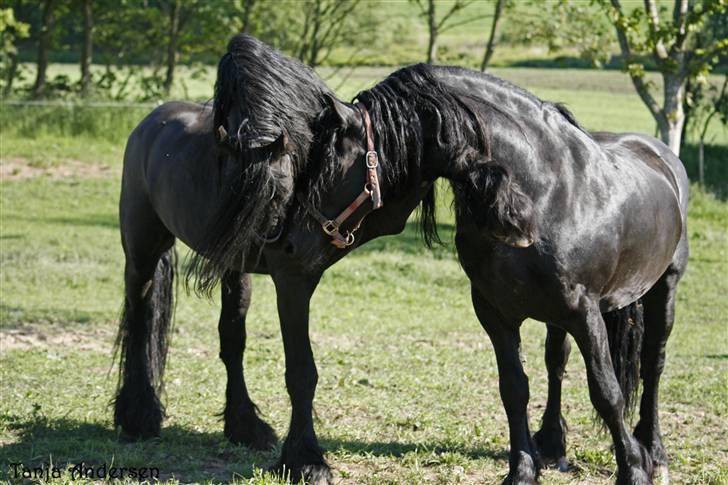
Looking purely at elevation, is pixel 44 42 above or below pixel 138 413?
below

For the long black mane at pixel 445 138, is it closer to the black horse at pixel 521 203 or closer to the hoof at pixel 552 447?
the black horse at pixel 521 203

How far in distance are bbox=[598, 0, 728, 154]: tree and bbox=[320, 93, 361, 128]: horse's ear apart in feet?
31.2

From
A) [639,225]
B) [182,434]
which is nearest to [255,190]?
[639,225]

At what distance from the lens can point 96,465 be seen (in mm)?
4996

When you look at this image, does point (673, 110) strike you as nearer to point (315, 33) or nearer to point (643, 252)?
point (643, 252)

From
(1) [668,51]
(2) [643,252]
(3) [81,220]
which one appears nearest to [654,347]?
(2) [643,252]

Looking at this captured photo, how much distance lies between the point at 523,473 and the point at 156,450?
6.54 ft

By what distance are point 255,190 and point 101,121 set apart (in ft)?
53.9

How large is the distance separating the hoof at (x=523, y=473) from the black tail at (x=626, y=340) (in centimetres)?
88

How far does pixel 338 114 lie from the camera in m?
4.11

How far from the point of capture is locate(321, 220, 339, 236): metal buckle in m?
4.18

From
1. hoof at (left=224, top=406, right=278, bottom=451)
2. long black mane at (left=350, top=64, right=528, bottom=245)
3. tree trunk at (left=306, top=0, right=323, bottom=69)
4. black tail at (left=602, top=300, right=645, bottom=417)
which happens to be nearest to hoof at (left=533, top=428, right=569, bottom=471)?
black tail at (left=602, top=300, right=645, bottom=417)

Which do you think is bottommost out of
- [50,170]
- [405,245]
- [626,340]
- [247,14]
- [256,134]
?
[50,170]

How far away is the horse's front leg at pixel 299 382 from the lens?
448 cm
